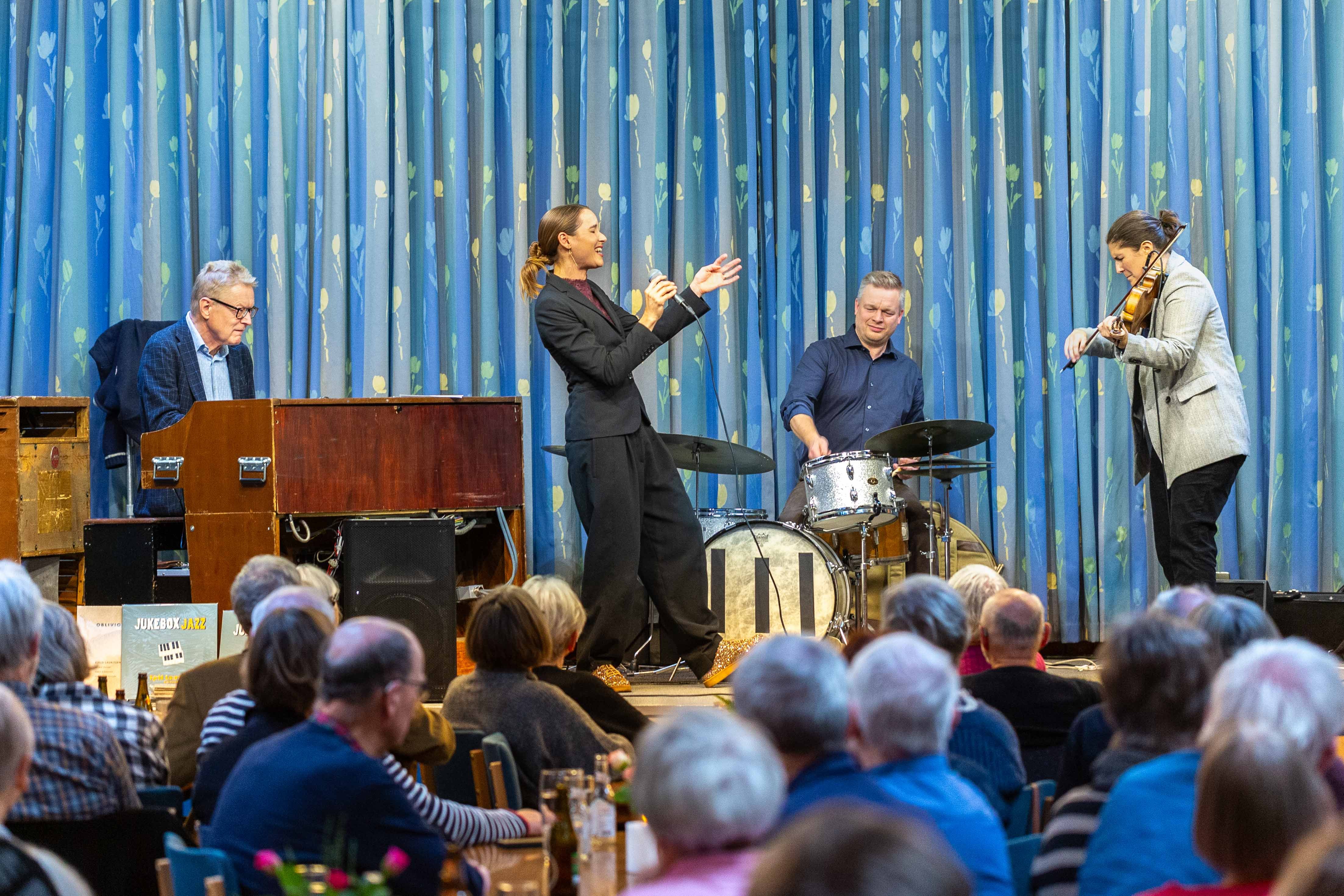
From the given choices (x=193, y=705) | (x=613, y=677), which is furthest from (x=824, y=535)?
(x=193, y=705)

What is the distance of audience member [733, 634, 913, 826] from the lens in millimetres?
1817

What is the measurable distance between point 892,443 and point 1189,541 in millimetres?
1132

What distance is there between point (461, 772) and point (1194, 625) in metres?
1.43

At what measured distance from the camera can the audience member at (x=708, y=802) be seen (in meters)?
1.41

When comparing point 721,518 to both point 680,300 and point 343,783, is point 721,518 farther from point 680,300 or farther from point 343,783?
point 343,783

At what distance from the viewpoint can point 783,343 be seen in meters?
6.24

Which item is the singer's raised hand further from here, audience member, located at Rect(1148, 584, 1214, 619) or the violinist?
audience member, located at Rect(1148, 584, 1214, 619)

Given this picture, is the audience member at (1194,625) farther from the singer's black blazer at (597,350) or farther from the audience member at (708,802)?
the singer's black blazer at (597,350)

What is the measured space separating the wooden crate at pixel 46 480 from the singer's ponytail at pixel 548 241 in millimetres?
2065

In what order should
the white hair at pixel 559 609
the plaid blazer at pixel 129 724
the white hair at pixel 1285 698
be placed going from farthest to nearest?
1. the white hair at pixel 559 609
2. the plaid blazer at pixel 129 724
3. the white hair at pixel 1285 698

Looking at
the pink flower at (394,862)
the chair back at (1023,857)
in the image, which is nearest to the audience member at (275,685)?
the pink flower at (394,862)

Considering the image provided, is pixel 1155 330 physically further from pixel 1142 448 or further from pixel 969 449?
pixel 969 449

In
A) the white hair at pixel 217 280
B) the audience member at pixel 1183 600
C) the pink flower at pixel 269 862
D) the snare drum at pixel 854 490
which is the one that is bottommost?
the pink flower at pixel 269 862

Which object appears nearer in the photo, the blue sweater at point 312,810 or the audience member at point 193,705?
the blue sweater at point 312,810
